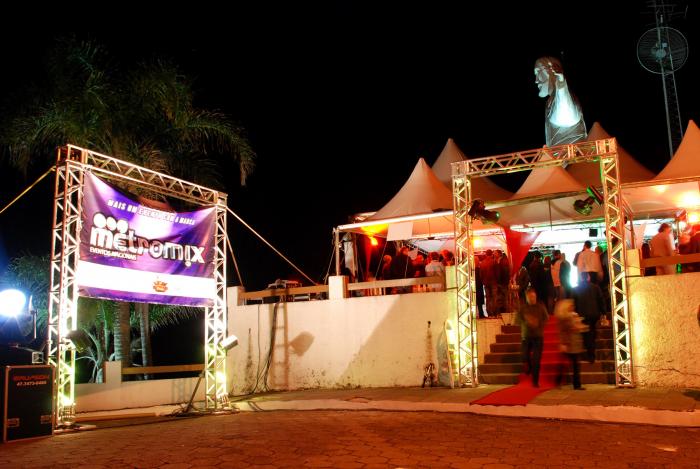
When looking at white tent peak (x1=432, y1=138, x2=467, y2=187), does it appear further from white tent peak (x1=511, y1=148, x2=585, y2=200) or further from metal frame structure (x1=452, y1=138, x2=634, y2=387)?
metal frame structure (x1=452, y1=138, x2=634, y2=387)

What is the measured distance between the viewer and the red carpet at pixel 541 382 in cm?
1027

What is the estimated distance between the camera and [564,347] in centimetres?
1106

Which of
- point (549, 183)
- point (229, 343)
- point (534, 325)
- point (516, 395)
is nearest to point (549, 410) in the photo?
point (516, 395)

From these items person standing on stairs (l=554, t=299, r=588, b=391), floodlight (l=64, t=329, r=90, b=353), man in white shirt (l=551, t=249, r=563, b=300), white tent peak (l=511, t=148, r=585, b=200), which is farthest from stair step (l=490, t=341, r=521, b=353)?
floodlight (l=64, t=329, r=90, b=353)

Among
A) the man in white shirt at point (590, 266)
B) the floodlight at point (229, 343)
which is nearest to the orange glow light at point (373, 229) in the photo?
the man in white shirt at point (590, 266)

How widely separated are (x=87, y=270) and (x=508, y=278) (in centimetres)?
926

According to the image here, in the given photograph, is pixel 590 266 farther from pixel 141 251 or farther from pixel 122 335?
pixel 122 335

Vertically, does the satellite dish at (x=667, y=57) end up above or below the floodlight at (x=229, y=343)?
above

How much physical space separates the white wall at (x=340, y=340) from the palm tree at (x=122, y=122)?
120 inches

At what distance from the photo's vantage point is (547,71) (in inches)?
873

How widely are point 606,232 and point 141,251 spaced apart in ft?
27.8

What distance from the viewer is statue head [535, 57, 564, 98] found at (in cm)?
2212

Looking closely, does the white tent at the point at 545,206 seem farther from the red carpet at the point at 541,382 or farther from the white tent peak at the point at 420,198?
the red carpet at the point at 541,382

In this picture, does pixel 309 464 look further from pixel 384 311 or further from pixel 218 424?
pixel 384 311
